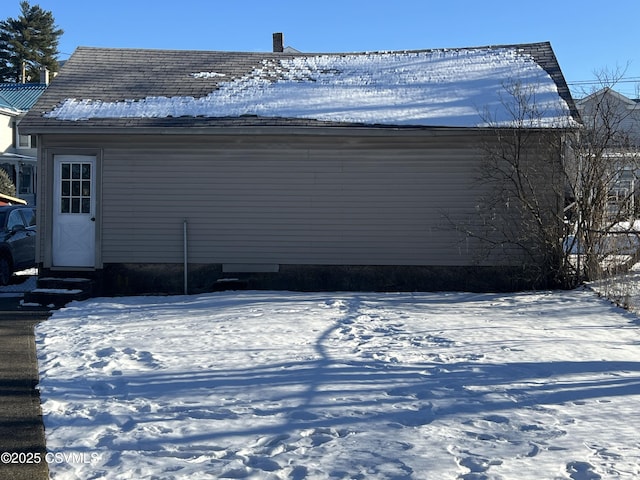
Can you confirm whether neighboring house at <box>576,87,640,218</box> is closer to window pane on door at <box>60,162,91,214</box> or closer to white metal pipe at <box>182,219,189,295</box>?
white metal pipe at <box>182,219,189,295</box>

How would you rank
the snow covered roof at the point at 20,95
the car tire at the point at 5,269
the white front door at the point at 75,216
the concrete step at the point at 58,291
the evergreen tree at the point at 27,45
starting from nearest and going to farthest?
1. the concrete step at the point at 58,291
2. the white front door at the point at 75,216
3. the car tire at the point at 5,269
4. the snow covered roof at the point at 20,95
5. the evergreen tree at the point at 27,45

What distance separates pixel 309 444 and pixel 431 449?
87 cm

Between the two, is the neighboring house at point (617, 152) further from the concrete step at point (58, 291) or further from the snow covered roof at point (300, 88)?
the concrete step at point (58, 291)

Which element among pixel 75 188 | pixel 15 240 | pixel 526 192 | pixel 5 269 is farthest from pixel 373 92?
pixel 5 269

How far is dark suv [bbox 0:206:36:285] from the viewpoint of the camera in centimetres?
1460

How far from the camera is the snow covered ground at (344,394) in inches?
183

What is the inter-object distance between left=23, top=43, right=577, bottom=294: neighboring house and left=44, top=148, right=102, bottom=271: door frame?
2 cm

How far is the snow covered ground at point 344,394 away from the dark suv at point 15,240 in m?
5.34

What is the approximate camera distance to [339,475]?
4438 mm

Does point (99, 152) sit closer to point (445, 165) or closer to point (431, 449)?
point (445, 165)

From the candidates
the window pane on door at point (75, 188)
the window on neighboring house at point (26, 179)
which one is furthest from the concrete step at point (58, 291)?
the window on neighboring house at point (26, 179)

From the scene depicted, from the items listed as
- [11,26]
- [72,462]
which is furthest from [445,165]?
[11,26]

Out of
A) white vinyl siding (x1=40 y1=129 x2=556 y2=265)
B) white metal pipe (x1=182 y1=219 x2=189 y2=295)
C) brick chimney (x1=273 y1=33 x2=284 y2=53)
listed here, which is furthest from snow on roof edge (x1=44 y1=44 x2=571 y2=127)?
brick chimney (x1=273 y1=33 x2=284 y2=53)

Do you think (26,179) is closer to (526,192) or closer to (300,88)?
(300,88)
